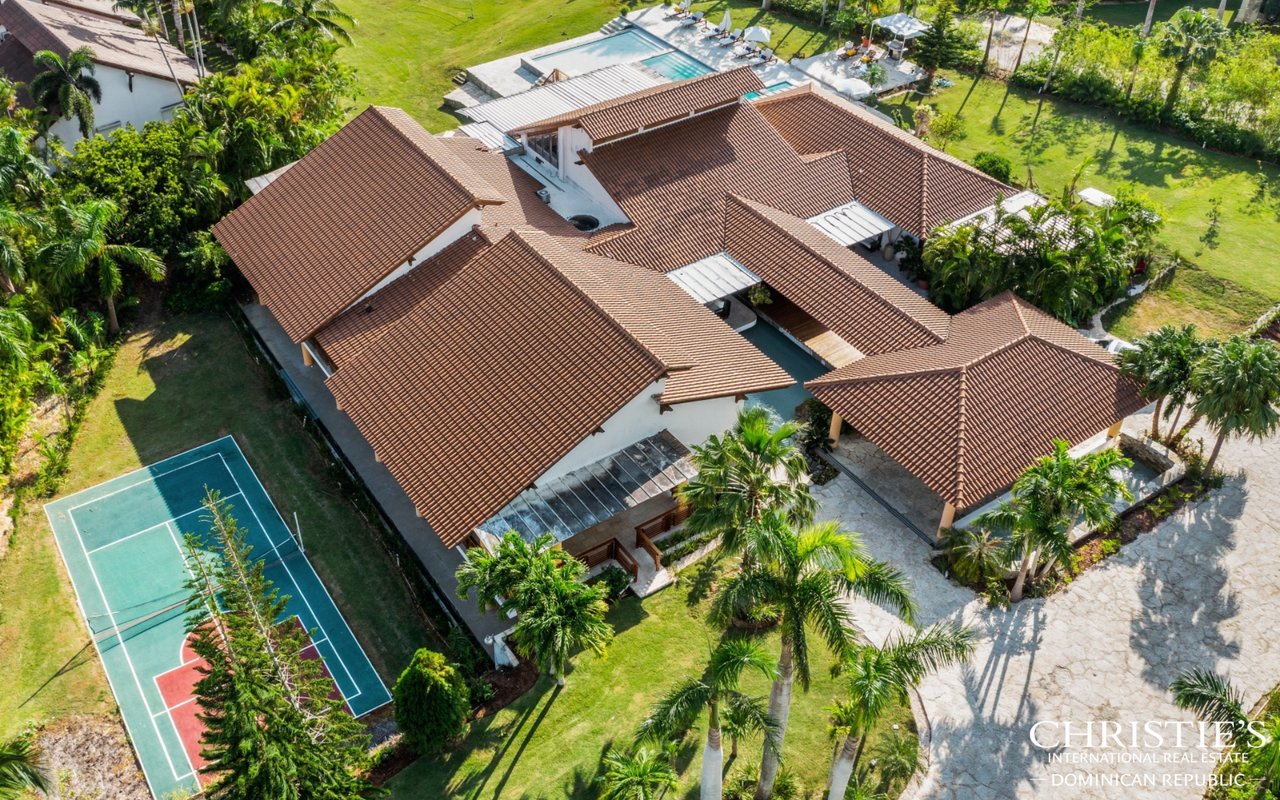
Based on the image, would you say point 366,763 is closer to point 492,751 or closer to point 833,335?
point 492,751

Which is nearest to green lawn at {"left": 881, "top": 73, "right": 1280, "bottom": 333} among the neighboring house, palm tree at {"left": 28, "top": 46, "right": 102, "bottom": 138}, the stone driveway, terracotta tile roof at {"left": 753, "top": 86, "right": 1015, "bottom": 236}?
terracotta tile roof at {"left": 753, "top": 86, "right": 1015, "bottom": 236}

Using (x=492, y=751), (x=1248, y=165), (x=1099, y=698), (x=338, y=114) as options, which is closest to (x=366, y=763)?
(x=492, y=751)

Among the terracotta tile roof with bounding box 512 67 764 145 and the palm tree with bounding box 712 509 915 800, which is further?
the terracotta tile roof with bounding box 512 67 764 145

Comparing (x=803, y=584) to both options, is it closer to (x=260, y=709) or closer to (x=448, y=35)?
(x=260, y=709)

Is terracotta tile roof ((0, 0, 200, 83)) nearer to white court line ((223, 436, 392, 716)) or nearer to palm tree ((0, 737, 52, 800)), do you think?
white court line ((223, 436, 392, 716))

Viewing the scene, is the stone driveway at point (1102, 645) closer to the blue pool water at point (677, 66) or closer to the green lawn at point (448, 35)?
the blue pool water at point (677, 66)

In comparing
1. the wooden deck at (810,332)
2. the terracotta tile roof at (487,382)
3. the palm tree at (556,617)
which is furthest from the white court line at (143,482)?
the wooden deck at (810,332)
